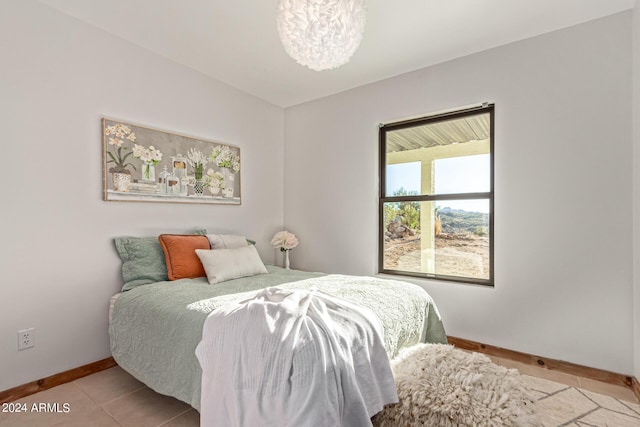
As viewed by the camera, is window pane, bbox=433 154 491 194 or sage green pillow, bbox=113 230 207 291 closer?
sage green pillow, bbox=113 230 207 291

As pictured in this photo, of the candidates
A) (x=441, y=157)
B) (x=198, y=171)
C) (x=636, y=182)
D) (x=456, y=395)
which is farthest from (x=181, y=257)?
(x=636, y=182)

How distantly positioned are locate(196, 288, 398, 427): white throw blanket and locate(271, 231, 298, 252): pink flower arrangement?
6.67 feet

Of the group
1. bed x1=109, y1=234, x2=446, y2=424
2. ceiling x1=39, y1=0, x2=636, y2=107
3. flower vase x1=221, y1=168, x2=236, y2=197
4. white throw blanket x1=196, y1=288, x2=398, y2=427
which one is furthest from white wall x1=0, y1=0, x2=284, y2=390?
white throw blanket x1=196, y1=288, x2=398, y2=427

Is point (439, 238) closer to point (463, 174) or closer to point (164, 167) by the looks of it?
point (463, 174)

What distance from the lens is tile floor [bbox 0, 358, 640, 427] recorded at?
180 cm

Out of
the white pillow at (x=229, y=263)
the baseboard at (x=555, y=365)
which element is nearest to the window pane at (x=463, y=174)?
the baseboard at (x=555, y=365)

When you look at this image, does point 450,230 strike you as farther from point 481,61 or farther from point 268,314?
point 268,314

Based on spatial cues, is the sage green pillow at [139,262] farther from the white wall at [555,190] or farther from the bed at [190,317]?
the white wall at [555,190]

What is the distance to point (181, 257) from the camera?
2.54 metres

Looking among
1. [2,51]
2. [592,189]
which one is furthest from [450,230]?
[2,51]

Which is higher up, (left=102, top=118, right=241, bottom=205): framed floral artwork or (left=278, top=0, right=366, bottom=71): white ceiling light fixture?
(left=278, top=0, right=366, bottom=71): white ceiling light fixture

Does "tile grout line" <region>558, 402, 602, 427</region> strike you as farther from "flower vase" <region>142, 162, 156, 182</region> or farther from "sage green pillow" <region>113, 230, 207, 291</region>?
"flower vase" <region>142, 162, 156, 182</region>

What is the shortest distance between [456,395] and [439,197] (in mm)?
2048

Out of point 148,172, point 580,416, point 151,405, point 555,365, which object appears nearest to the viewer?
point 580,416
